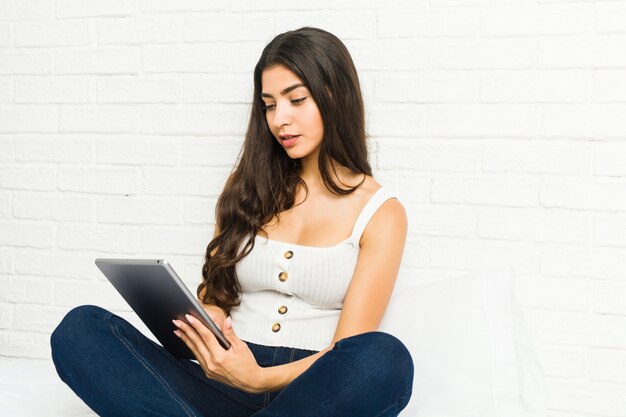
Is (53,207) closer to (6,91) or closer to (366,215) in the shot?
(6,91)

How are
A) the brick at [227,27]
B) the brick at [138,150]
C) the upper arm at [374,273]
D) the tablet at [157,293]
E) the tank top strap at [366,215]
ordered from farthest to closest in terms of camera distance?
the brick at [138,150] < the brick at [227,27] < the tank top strap at [366,215] < the upper arm at [374,273] < the tablet at [157,293]

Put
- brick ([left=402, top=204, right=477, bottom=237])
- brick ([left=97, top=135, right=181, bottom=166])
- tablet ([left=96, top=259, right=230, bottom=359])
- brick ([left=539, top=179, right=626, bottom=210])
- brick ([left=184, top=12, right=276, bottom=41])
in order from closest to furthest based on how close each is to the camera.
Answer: tablet ([left=96, top=259, right=230, bottom=359]) → brick ([left=539, top=179, right=626, bottom=210]) → brick ([left=402, top=204, right=477, bottom=237]) → brick ([left=184, top=12, right=276, bottom=41]) → brick ([left=97, top=135, right=181, bottom=166])

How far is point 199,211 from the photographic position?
88.6 inches

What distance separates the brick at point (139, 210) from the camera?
2268 millimetres

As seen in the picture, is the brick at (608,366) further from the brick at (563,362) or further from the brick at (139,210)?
the brick at (139,210)

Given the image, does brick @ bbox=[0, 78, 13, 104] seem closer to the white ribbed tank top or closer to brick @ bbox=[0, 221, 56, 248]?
brick @ bbox=[0, 221, 56, 248]

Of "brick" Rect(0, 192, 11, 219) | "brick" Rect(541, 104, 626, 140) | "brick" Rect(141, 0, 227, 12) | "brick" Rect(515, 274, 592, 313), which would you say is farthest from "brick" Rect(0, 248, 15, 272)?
"brick" Rect(541, 104, 626, 140)

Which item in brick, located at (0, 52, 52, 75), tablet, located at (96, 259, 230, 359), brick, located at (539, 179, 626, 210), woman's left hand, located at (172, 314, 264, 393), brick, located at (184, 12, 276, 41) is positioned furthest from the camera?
brick, located at (0, 52, 52, 75)

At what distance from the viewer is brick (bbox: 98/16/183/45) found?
224cm

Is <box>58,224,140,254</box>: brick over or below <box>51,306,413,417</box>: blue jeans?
over

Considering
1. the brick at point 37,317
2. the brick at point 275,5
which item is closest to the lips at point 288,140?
the brick at point 275,5

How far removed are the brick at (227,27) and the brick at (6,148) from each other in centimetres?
68

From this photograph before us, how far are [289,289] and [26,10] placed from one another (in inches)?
50.7

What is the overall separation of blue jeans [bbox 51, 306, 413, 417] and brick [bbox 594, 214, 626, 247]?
731 mm
